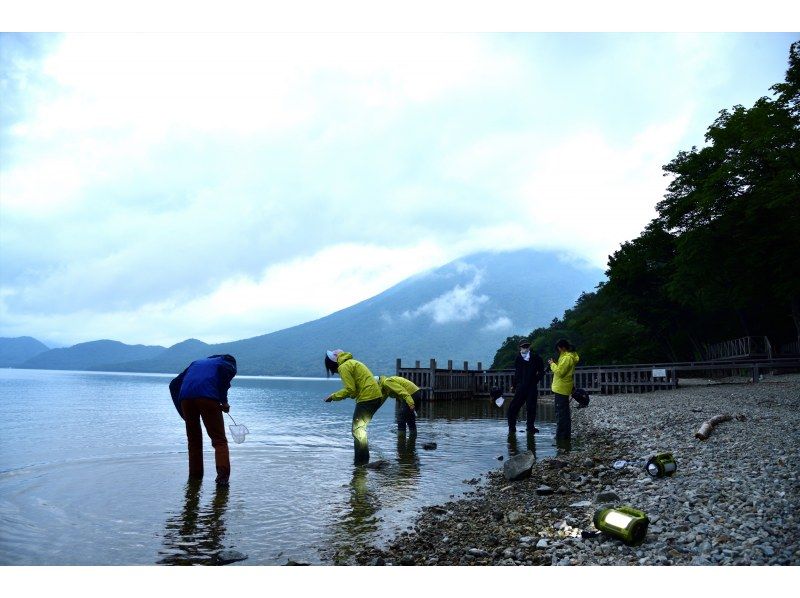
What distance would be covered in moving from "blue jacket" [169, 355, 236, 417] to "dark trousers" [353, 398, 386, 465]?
2.32m

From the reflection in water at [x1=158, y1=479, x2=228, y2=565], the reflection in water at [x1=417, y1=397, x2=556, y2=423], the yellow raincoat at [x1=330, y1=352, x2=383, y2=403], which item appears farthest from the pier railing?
the reflection in water at [x1=158, y1=479, x2=228, y2=565]

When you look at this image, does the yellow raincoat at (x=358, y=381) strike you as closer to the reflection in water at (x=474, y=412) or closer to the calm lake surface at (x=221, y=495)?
the calm lake surface at (x=221, y=495)

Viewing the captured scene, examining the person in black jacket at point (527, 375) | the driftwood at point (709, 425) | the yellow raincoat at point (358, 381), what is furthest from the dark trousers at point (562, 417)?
the yellow raincoat at point (358, 381)

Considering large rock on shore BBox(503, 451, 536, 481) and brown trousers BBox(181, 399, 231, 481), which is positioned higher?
brown trousers BBox(181, 399, 231, 481)

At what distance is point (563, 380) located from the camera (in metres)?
11.2

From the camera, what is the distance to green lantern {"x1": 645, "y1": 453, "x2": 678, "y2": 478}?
6.80 meters

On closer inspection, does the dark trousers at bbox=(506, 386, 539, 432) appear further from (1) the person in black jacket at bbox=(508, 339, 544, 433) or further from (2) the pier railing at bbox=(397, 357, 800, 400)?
(2) the pier railing at bbox=(397, 357, 800, 400)

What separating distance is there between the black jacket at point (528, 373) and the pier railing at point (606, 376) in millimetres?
15414

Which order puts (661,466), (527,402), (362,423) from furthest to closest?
(527,402)
(362,423)
(661,466)

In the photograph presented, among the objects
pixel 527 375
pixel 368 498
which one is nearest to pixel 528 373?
pixel 527 375

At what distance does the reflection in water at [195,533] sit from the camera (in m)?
5.02

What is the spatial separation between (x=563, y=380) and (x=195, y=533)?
25.6 ft

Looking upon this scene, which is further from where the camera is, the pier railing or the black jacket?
the pier railing

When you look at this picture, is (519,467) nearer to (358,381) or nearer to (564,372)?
(358,381)
